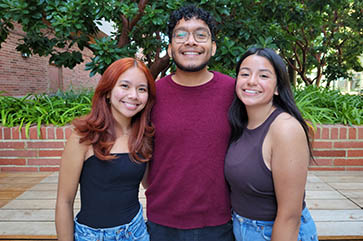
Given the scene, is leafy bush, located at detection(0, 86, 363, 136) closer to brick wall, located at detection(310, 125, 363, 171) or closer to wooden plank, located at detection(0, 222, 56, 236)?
brick wall, located at detection(310, 125, 363, 171)

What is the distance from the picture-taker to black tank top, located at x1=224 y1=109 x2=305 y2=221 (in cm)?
137

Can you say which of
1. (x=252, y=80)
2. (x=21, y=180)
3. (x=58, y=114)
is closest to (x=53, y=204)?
(x=21, y=180)

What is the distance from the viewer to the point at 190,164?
5.18 feet

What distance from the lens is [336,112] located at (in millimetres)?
3980

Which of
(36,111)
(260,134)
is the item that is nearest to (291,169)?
(260,134)

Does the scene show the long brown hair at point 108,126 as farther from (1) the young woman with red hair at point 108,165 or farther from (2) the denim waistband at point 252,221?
(2) the denim waistband at point 252,221

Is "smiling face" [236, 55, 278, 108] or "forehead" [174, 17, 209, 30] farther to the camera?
"forehead" [174, 17, 209, 30]

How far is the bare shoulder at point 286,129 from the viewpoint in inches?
50.6

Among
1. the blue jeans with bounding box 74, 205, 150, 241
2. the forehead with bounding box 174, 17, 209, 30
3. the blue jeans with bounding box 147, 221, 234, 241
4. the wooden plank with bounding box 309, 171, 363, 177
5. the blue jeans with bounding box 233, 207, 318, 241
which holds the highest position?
the forehead with bounding box 174, 17, 209, 30

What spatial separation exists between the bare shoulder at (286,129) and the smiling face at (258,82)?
14cm

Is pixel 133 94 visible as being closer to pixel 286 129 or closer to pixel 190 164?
pixel 190 164

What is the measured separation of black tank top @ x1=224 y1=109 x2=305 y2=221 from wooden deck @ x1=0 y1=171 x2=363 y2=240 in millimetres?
886

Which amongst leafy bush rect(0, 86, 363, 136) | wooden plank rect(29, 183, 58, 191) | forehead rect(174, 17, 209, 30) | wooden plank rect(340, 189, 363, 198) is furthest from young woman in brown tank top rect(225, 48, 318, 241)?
leafy bush rect(0, 86, 363, 136)

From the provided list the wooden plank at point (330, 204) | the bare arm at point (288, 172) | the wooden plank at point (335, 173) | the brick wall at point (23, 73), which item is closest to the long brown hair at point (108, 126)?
the bare arm at point (288, 172)
